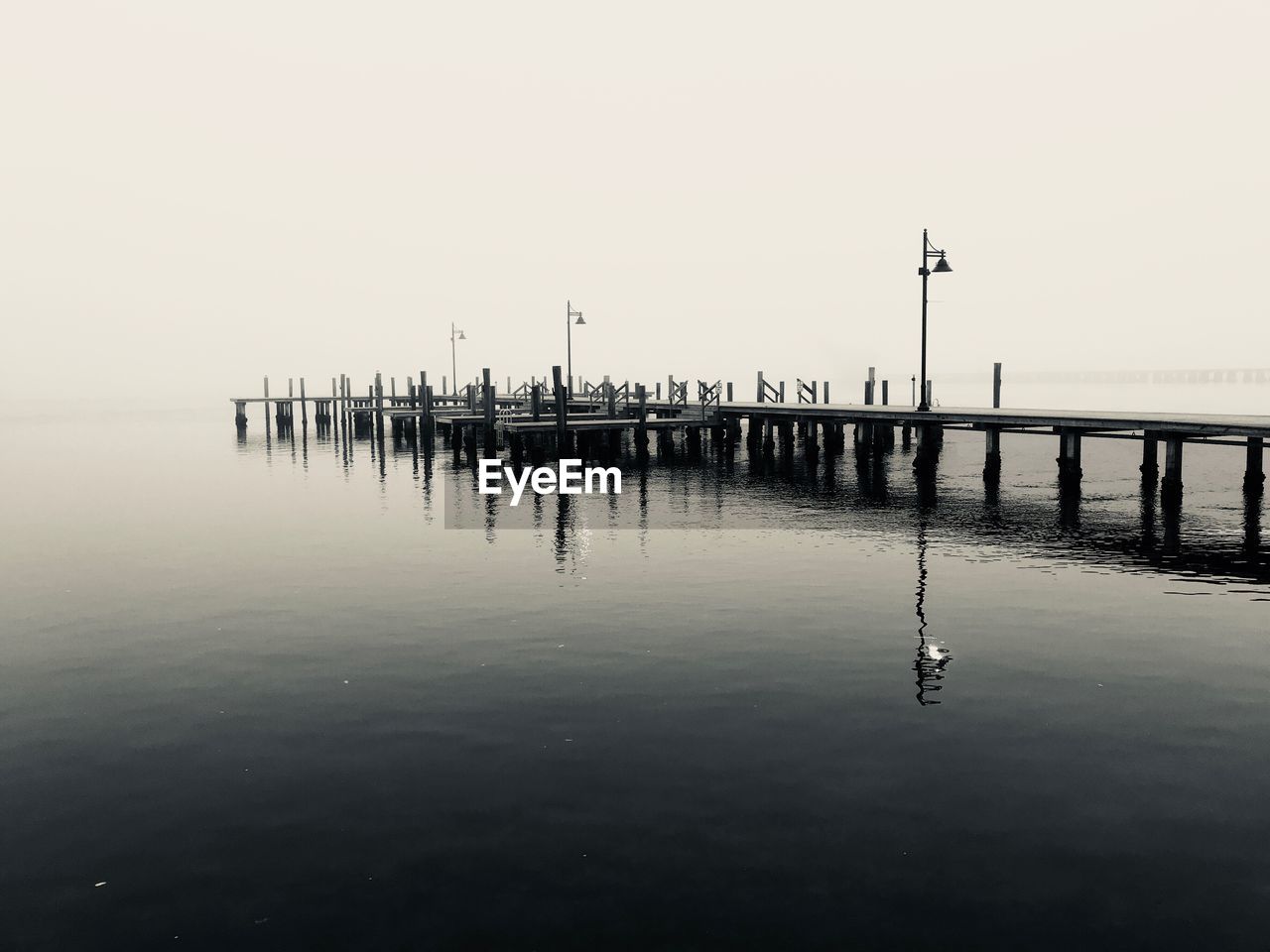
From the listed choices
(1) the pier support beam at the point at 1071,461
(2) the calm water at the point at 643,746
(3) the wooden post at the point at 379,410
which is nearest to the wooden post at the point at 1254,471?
(1) the pier support beam at the point at 1071,461

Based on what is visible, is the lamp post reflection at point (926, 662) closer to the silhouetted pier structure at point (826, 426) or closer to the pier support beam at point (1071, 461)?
the silhouetted pier structure at point (826, 426)

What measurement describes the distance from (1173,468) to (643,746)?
26098 mm

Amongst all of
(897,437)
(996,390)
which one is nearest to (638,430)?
(996,390)

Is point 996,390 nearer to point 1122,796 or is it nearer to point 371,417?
point 1122,796

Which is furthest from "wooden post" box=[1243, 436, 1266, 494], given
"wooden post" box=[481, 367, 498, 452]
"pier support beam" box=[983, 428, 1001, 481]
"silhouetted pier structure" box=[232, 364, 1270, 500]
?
"wooden post" box=[481, 367, 498, 452]

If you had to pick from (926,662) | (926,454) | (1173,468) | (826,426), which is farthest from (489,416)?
(926,662)

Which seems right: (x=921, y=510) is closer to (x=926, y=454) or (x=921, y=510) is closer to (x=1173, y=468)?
(x=1173, y=468)

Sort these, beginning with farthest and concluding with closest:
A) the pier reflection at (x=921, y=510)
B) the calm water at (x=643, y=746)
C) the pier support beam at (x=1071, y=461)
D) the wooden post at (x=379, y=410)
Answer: the wooden post at (x=379, y=410) < the pier support beam at (x=1071, y=461) < the pier reflection at (x=921, y=510) < the calm water at (x=643, y=746)

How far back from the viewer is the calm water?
757 centimetres

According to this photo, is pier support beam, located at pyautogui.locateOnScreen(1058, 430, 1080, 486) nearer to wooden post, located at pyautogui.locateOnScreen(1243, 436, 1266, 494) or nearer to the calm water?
wooden post, located at pyautogui.locateOnScreen(1243, 436, 1266, 494)

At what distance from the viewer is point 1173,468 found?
102 feet

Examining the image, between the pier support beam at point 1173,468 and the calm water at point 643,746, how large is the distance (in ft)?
24.3

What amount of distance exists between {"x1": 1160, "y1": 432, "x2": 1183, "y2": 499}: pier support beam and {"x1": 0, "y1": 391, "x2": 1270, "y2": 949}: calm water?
7.41m

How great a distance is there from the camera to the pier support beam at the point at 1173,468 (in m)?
30.5
